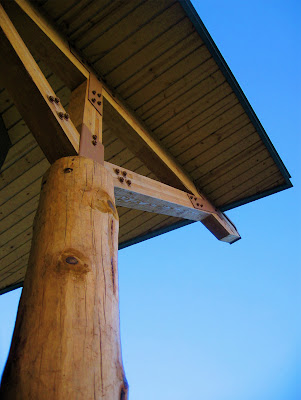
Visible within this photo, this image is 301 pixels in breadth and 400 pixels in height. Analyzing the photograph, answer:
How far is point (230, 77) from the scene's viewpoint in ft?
10.0

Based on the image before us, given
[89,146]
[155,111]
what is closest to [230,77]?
[155,111]

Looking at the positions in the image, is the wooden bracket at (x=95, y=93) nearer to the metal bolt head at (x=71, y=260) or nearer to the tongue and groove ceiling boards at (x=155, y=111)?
the tongue and groove ceiling boards at (x=155, y=111)

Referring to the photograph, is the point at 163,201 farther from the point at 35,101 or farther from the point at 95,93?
Answer: the point at 35,101

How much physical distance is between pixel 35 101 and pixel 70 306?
47.2 inches

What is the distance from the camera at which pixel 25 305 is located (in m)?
1.31

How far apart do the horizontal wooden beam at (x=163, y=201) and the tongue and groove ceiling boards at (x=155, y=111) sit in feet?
0.86

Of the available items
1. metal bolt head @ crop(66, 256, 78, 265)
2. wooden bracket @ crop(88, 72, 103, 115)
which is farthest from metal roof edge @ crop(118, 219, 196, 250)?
metal bolt head @ crop(66, 256, 78, 265)

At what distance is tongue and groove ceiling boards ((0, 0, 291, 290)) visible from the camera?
107 inches

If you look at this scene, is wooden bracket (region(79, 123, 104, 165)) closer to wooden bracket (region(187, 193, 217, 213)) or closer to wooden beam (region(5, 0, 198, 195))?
A: wooden beam (region(5, 0, 198, 195))

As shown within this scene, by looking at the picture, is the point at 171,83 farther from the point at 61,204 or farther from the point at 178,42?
the point at 61,204

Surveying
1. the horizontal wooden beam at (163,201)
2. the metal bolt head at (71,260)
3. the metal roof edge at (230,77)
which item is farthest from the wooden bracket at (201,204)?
the metal bolt head at (71,260)

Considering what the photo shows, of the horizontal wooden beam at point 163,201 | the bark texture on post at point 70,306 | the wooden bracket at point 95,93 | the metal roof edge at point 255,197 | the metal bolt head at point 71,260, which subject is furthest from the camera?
the metal roof edge at point 255,197

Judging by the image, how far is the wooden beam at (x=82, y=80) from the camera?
2.51m

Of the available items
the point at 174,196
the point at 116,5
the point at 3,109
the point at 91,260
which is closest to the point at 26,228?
the point at 3,109
